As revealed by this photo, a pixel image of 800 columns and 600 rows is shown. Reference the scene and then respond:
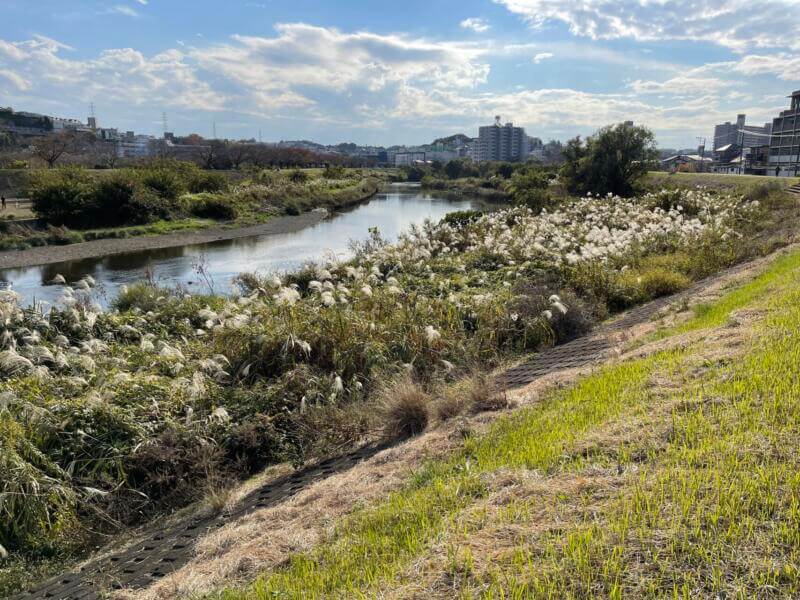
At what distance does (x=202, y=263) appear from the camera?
61.3 ft

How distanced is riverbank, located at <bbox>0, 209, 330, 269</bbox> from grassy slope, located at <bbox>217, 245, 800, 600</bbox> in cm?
2850

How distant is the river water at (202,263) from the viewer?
20.7 meters

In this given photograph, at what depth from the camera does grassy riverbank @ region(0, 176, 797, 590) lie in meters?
5.67

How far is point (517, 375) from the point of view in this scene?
798cm

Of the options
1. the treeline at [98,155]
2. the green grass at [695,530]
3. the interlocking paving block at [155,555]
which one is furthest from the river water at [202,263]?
the treeline at [98,155]

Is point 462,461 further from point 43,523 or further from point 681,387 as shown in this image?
point 43,523

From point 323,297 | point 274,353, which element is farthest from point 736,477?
point 323,297

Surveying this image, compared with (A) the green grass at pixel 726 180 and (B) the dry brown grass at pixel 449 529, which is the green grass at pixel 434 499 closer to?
(B) the dry brown grass at pixel 449 529

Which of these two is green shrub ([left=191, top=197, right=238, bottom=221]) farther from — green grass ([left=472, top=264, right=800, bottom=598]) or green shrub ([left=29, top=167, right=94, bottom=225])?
green grass ([left=472, top=264, right=800, bottom=598])

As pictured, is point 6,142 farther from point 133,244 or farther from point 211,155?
point 133,244

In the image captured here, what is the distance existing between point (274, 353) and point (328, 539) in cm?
484

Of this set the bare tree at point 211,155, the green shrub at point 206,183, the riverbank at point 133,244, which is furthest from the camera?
the bare tree at point 211,155

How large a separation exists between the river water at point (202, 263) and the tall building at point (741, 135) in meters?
106

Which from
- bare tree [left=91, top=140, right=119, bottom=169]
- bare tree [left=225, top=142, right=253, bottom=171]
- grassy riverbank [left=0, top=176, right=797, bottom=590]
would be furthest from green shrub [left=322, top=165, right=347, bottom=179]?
grassy riverbank [left=0, top=176, right=797, bottom=590]
